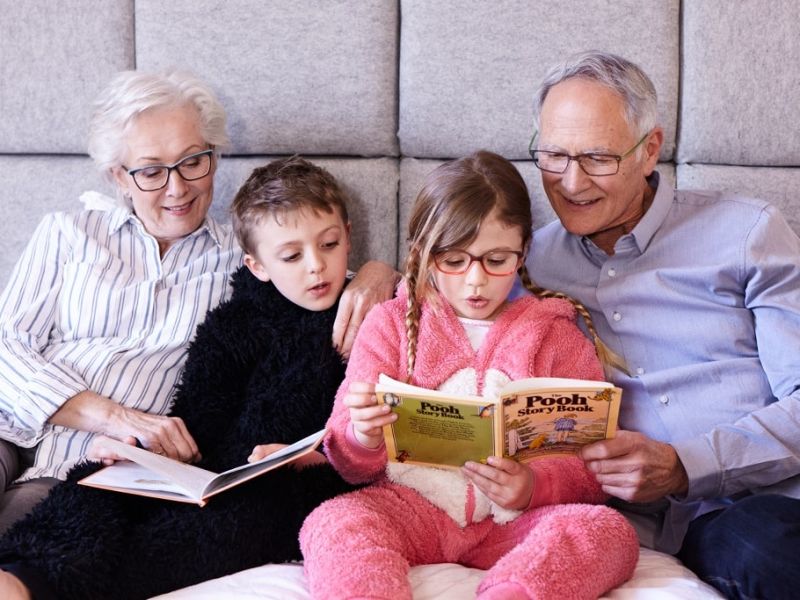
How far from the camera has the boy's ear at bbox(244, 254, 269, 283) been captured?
1865 millimetres

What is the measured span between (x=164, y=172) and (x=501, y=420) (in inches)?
42.5

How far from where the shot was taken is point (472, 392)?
1.60 metres

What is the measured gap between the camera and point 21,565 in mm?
1402

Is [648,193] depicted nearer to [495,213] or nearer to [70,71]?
[495,213]

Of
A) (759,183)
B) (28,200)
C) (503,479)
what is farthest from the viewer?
(28,200)


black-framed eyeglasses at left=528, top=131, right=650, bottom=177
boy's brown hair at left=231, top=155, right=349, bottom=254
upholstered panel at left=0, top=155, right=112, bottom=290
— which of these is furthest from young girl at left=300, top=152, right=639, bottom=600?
upholstered panel at left=0, top=155, right=112, bottom=290

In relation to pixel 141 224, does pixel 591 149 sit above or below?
above

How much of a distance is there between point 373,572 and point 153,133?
1.19m

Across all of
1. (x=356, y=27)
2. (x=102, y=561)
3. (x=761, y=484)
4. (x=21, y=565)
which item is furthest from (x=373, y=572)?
(x=356, y=27)

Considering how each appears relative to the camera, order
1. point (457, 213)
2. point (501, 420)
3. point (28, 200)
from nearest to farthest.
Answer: point (501, 420) < point (457, 213) < point (28, 200)

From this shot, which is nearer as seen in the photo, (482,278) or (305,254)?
(482,278)

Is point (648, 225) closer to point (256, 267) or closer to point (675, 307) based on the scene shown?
point (675, 307)

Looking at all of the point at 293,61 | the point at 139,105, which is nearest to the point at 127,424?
the point at 139,105

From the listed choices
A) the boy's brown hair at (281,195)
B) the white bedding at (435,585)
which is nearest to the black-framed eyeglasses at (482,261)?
the boy's brown hair at (281,195)
